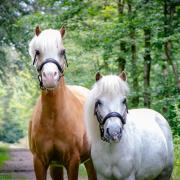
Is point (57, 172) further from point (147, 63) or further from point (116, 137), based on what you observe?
point (147, 63)

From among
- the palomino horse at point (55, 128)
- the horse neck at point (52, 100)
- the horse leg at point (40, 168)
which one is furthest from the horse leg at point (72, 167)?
the horse neck at point (52, 100)

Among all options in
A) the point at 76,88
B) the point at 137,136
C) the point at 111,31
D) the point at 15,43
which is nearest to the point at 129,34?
the point at 111,31

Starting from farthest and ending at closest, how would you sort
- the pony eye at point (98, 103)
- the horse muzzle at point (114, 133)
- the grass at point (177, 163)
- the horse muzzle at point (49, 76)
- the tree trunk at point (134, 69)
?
the tree trunk at point (134, 69) → the grass at point (177, 163) → the horse muzzle at point (49, 76) → the pony eye at point (98, 103) → the horse muzzle at point (114, 133)

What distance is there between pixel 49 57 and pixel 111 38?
6.31 meters

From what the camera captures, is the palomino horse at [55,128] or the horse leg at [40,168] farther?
the horse leg at [40,168]

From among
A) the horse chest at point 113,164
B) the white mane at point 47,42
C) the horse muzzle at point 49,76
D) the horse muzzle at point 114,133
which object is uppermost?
the white mane at point 47,42

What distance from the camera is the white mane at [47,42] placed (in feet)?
20.5

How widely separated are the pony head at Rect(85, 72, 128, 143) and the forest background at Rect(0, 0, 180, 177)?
16.3 ft

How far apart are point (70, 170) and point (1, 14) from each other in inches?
310

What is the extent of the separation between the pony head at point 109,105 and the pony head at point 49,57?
1.77 feet

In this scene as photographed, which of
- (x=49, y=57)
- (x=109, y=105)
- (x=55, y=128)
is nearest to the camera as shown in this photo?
(x=109, y=105)

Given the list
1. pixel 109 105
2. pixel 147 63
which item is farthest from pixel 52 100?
pixel 147 63

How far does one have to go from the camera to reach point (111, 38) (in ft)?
40.6

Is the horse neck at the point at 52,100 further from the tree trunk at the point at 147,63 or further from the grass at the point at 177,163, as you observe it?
the tree trunk at the point at 147,63
